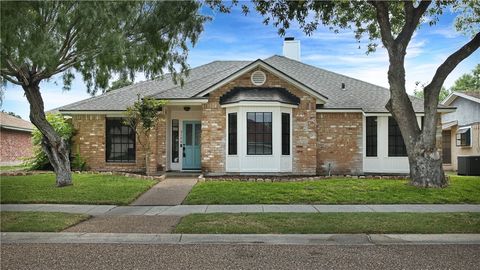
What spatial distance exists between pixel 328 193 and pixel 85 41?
26.5 ft

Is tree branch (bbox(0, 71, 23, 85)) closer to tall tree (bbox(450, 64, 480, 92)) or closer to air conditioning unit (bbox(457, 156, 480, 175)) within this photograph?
air conditioning unit (bbox(457, 156, 480, 175))

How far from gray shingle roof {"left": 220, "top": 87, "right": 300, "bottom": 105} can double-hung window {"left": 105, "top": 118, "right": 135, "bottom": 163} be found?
4.80m

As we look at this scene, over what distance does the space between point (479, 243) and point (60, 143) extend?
38.7ft

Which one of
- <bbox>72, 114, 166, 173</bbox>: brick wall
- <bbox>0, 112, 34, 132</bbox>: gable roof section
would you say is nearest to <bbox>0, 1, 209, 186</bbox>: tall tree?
<bbox>72, 114, 166, 173</bbox>: brick wall

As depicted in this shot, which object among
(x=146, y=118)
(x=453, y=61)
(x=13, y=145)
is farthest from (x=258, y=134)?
(x=13, y=145)

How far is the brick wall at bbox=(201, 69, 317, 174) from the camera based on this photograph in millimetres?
16875

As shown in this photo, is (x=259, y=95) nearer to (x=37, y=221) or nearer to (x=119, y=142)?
(x=119, y=142)

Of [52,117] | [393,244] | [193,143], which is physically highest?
[52,117]

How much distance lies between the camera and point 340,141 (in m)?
18.2

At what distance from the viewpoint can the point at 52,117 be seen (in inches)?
729

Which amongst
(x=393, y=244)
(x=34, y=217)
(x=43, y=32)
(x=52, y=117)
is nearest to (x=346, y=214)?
(x=393, y=244)

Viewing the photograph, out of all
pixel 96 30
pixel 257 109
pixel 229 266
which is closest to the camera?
pixel 229 266

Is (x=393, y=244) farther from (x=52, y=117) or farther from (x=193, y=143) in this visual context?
(x=52, y=117)

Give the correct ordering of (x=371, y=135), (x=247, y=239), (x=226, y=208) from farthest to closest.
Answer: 1. (x=371, y=135)
2. (x=226, y=208)
3. (x=247, y=239)
